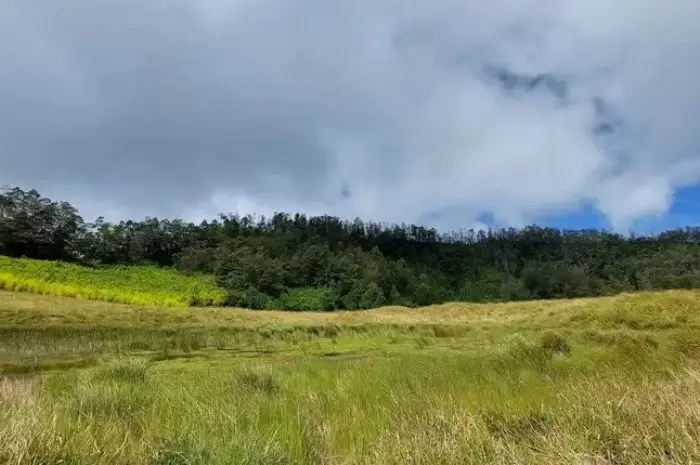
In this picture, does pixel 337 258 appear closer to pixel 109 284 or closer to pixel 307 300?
pixel 307 300

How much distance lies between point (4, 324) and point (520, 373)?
23864 mm

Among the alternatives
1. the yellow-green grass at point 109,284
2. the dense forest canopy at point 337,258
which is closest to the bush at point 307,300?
the dense forest canopy at point 337,258

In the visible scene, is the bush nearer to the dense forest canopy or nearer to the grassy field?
the dense forest canopy

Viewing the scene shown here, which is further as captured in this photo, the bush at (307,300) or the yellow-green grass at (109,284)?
the bush at (307,300)

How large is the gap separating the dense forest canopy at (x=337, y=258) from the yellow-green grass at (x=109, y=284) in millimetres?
5528

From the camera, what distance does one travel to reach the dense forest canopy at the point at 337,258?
63.5 metres

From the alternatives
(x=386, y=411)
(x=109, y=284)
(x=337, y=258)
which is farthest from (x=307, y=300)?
(x=386, y=411)

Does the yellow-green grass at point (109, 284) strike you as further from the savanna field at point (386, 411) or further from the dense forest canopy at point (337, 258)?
the savanna field at point (386, 411)

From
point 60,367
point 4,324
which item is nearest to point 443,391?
point 60,367

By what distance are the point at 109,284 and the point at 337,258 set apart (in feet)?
150

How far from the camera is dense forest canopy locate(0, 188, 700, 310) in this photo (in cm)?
6347

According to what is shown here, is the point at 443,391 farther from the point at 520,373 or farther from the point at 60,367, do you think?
the point at 60,367

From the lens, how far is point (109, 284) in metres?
48.8

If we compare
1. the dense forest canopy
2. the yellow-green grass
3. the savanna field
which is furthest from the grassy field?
the dense forest canopy
